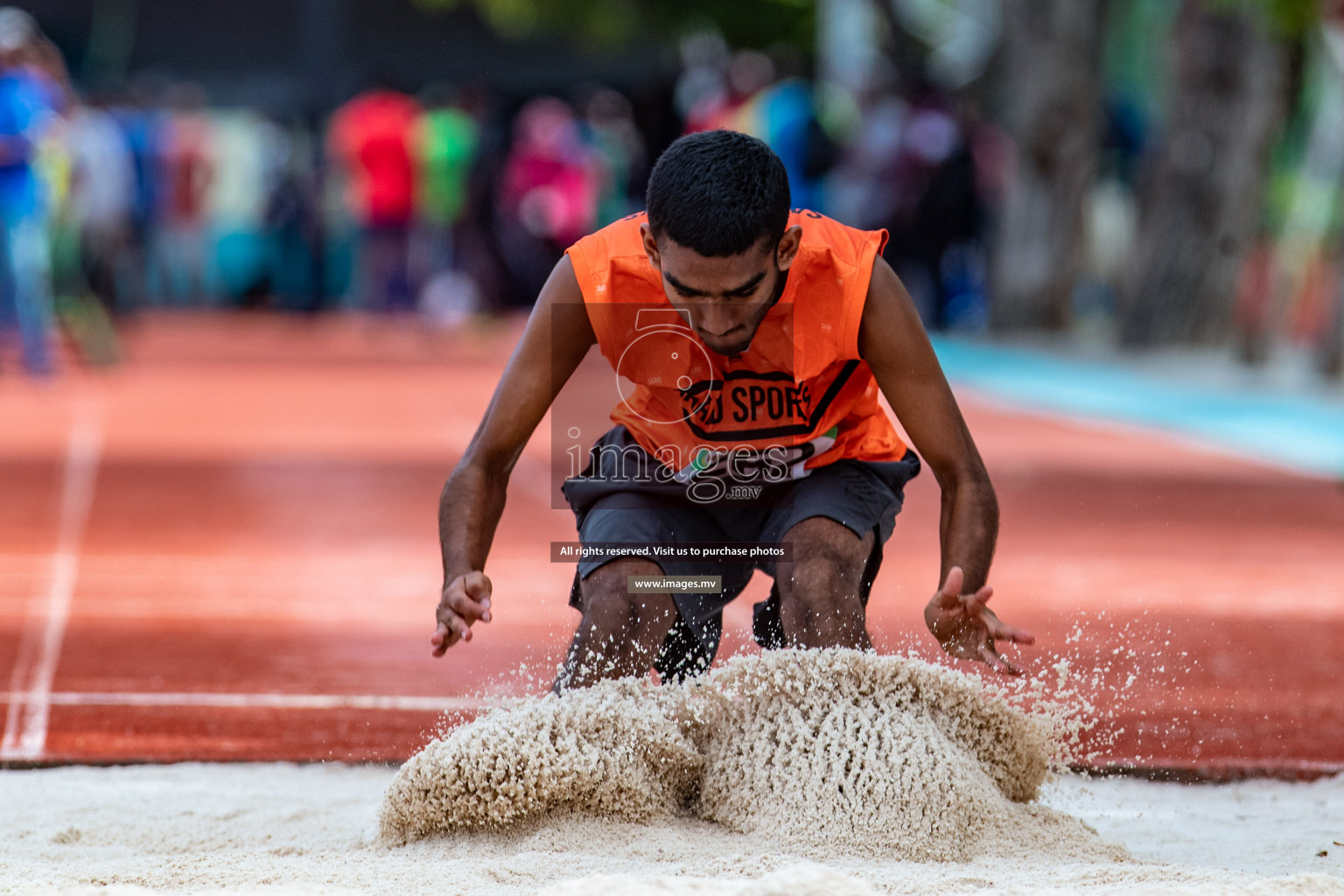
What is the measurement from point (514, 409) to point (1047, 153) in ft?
47.9

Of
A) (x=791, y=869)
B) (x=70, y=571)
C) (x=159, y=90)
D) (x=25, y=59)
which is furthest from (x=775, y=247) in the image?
(x=159, y=90)

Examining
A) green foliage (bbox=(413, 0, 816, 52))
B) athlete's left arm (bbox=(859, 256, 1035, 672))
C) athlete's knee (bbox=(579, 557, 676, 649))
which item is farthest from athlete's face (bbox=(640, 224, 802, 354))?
green foliage (bbox=(413, 0, 816, 52))

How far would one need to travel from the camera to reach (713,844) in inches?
132

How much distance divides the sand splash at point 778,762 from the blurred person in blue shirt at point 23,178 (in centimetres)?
915

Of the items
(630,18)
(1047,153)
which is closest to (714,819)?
(1047,153)

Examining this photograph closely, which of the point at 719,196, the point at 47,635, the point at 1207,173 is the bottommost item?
the point at 47,635

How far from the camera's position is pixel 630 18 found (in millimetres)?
28984

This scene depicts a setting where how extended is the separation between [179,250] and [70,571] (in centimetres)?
1714

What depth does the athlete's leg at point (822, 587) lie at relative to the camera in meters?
3.66

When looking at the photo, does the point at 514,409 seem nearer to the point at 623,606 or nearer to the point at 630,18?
the point at 623,606

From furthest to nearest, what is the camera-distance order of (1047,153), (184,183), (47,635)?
(184,183) < (1047,153) < (47,635)

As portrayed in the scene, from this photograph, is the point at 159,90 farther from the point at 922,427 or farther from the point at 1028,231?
the point at 922,427

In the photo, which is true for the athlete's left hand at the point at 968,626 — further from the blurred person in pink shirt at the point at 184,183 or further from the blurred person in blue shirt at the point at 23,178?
the blurred person in pink shirt at the point at 184,183

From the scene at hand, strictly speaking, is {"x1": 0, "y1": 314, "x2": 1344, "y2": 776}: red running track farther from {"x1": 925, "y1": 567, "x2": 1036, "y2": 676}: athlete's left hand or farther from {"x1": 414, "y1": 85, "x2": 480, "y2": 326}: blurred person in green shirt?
{"x1": 414, "y1": 85, "x2": 480, "y2": 326}: blurred person in green shirt
